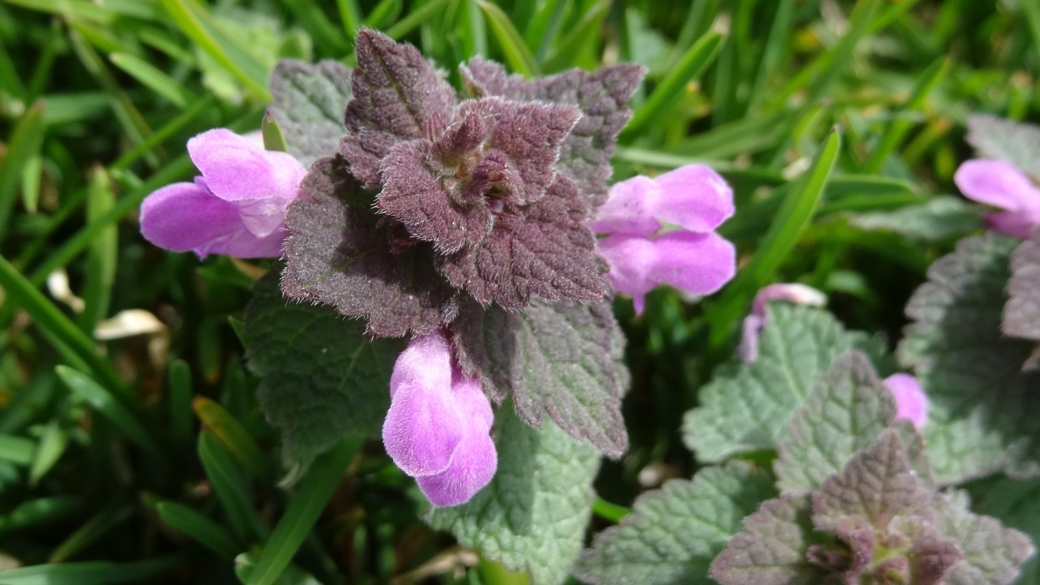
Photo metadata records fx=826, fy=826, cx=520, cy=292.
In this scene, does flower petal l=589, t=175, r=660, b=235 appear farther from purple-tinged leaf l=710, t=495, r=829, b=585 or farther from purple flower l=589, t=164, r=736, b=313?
purple-tinged leaf l=710, t=495, r=829, b=585

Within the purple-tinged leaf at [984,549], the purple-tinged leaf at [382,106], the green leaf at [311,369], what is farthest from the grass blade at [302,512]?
the purple-tinged leaf at [984,549]

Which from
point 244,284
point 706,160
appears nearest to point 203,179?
point 244,284

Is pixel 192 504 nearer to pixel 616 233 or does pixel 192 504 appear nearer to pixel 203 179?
pixel 203 179

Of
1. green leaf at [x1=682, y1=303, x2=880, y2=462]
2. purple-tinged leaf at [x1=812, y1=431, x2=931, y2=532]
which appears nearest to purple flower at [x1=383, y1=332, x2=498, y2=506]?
purple-tinged leaf at [x1=812, y1=431, x2=931, y2=532]

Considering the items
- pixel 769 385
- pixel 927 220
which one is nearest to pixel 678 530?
pixel 769 385

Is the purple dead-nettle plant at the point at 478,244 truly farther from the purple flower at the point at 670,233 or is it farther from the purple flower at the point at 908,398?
the purple flower at the point at 908,398

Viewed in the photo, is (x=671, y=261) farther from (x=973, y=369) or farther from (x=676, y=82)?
(x=973, y=369)
